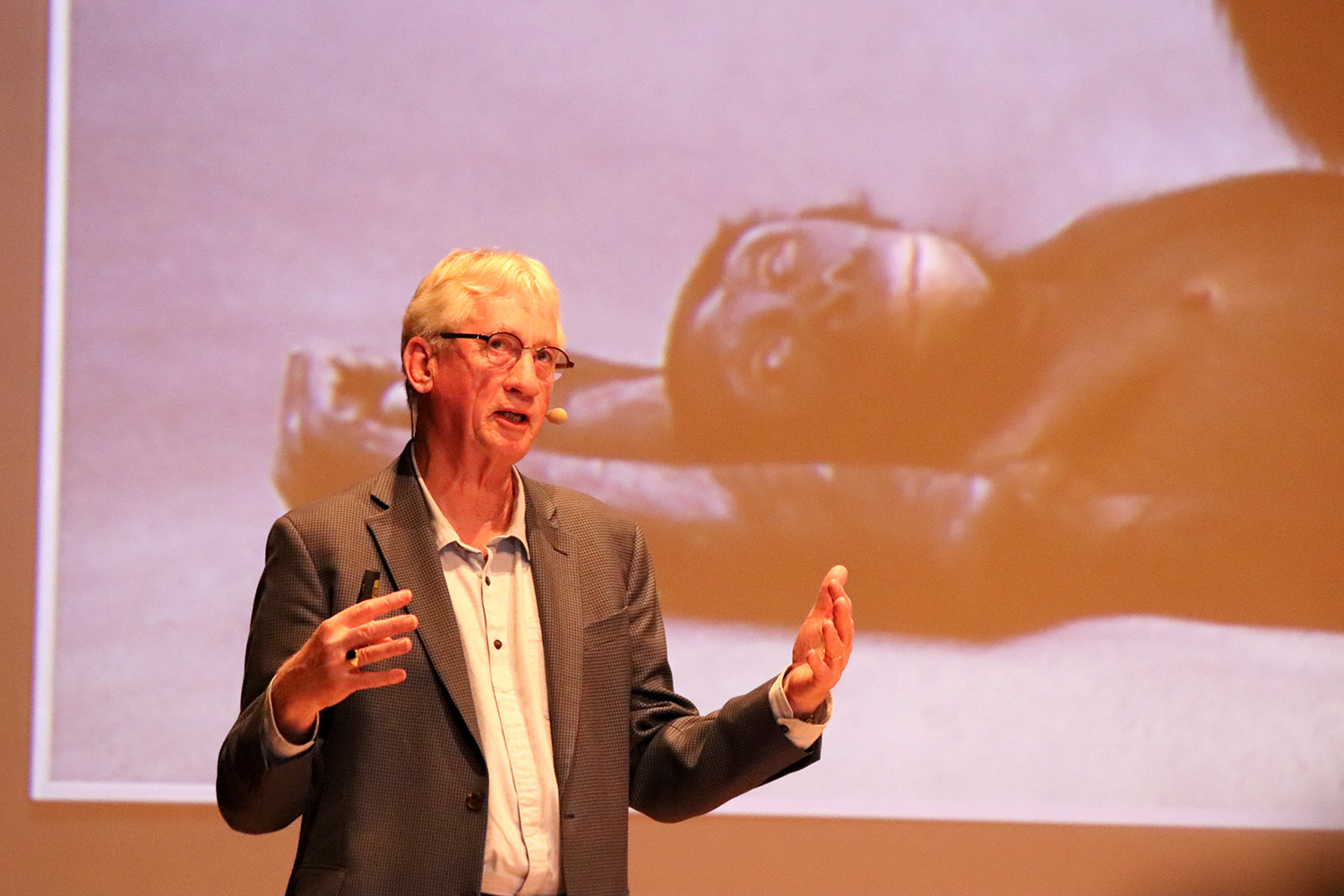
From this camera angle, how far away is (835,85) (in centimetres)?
349

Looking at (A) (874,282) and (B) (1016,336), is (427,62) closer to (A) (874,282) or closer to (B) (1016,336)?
(A) (874,282)

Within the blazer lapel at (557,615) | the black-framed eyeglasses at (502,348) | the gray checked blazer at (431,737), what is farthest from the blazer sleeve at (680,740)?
the black-framed eyeglasses at (502,348)

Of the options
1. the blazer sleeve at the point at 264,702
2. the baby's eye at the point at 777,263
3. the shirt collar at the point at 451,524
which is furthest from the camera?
the baby's eye at the point at 777,263

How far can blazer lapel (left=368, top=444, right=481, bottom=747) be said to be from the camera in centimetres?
170

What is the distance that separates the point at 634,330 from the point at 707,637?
0.83 metres

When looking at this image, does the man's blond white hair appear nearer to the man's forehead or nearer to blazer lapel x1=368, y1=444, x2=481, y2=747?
the man's forehead

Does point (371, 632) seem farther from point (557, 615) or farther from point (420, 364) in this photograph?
point (420, 364)

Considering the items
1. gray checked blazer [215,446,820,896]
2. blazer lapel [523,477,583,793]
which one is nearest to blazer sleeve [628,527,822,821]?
gray checked blazer [215,446,820,896]

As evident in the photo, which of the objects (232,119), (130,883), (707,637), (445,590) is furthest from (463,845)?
(232,119)

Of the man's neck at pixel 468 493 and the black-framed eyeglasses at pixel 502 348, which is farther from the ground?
the black-framed eyeglasses at pixel 502 348

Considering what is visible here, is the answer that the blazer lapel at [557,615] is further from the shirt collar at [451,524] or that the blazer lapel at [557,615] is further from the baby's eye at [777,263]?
the baby's eye at [777,263]

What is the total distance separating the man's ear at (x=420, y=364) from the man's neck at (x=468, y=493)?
10 cm

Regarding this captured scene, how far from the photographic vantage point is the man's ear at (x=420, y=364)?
1.87 m

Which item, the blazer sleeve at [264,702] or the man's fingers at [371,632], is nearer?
the man's fingers at [371,632]
